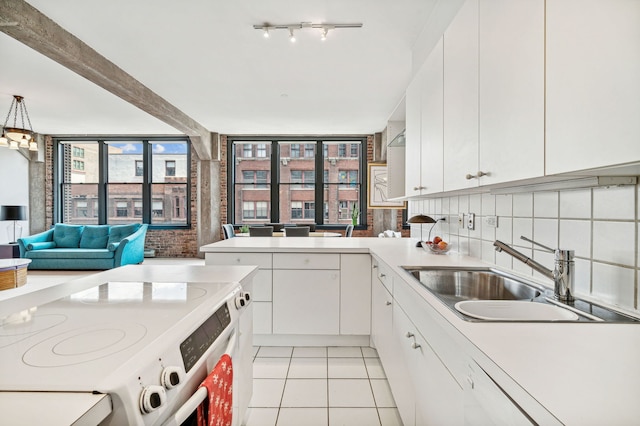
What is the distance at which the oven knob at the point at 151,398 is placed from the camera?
1.86 feet

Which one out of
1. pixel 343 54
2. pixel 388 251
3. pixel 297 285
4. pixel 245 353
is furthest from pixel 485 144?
pixel 343 54

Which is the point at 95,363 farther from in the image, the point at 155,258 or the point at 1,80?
the point at 155,258

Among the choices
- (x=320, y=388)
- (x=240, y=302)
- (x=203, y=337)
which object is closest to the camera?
(x=203, y=337)

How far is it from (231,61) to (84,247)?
496 cm

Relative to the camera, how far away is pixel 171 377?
0.66 meters

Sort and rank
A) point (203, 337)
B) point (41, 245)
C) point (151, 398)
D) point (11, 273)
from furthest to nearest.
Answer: point (41, 245) < point (11, 273) < point (203, 337) < point (151, 398)

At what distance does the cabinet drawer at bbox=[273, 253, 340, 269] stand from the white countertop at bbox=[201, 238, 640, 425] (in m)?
1.58

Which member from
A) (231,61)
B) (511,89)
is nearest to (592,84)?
(511,89)

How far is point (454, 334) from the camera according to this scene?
0.85 m

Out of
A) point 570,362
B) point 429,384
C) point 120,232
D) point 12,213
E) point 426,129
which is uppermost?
point 426,129

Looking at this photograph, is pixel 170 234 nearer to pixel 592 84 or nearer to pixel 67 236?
pixel 67 236

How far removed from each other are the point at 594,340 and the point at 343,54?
339cm

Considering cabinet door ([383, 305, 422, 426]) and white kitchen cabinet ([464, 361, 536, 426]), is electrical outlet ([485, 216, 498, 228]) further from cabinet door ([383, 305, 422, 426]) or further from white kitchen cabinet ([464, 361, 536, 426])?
white kitchen cabinet ([464, 361, 536, 426])

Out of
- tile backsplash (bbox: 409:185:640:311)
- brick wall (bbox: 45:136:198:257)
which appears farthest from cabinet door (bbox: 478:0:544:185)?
brick wall (bbox: 45:136:198:257)
